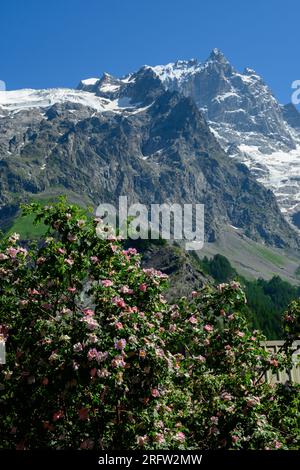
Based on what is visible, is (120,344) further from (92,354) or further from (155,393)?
(155,393)

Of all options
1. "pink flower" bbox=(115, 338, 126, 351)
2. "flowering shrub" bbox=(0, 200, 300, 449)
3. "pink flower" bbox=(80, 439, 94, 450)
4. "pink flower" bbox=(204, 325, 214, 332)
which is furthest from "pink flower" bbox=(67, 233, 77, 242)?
"pink flower" bbox=(204, 325, 214, 332)

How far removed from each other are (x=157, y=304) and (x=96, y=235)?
6.97 feet

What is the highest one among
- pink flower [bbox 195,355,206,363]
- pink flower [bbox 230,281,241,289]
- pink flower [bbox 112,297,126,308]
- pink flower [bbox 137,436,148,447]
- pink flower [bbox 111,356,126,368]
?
pink flower [bbox 230,281,241,289]

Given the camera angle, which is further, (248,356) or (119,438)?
(248,356)

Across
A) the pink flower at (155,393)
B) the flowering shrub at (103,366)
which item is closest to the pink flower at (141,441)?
the flowering shrub at (103,366)

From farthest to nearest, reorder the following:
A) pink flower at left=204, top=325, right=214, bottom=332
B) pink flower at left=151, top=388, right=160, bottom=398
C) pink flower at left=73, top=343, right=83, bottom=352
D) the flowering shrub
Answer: pink flower at left=204, top=325, right=214, bottom=332 → pink flower at left=151, top=388, right=160, bottom=398 → the flowering shrub → pink flower at left=73, top=343, right=83, bottom=352

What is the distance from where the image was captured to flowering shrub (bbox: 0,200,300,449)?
10867 millimetres

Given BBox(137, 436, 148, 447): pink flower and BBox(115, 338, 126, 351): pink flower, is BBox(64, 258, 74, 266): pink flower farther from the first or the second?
BBox(137, 436, 148, 447): pink flower

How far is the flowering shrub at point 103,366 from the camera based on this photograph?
1087 cm

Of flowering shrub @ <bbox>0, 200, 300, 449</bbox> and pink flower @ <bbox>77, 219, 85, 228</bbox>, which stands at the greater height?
pink flower @ <bbox>77, 219, 85, 228</bbox>

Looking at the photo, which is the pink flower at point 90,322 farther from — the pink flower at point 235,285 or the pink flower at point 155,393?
the pink flower at point 235,285
